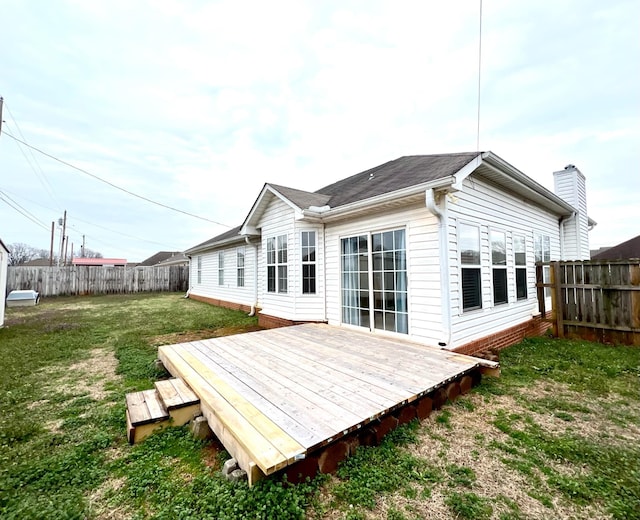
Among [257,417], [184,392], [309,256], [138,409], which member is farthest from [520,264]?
[138,409]

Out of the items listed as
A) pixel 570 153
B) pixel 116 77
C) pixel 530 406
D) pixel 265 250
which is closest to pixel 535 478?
pixel 530 406

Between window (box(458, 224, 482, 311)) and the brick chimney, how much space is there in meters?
5.83

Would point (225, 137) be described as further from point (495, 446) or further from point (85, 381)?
point (495, 446)

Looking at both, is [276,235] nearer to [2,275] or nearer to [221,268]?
[221,268]

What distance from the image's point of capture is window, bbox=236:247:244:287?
10.9m

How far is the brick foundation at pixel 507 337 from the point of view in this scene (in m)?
4.68

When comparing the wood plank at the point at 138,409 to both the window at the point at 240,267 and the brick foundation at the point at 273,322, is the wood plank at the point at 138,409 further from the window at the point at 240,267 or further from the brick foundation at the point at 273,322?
the window at the point at 240,267

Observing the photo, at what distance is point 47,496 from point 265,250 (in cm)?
633

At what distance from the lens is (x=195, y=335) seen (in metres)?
6.89

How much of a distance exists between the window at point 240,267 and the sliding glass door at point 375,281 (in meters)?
5.94

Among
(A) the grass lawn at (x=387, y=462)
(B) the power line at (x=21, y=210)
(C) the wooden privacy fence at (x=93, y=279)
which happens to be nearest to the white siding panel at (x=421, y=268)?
(A) the grass lawn at (x=387, y=462)

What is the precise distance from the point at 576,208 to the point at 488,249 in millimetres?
5478

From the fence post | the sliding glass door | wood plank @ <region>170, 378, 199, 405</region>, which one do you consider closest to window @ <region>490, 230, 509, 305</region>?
the fence post

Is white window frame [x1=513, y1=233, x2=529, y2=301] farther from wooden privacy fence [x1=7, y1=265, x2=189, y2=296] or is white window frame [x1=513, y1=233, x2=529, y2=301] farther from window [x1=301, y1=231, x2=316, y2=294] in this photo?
wooden privacy fence [x1=7, y1=265, x2=189, y2=296]
